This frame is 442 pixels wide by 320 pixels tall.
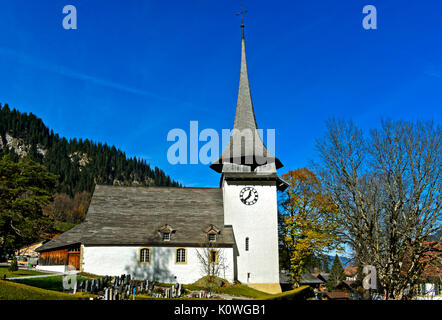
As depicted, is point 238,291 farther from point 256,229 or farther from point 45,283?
point 45,283

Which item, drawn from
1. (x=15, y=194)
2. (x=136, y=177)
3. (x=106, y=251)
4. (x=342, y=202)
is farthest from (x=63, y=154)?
(x=342, y=202)

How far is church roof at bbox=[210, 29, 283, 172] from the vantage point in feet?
125

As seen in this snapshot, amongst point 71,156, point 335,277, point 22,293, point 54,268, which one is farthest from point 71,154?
point 22,293

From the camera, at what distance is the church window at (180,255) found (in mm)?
34381

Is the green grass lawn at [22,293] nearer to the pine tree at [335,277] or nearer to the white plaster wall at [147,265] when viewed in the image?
the white plaster wall at [147,265]

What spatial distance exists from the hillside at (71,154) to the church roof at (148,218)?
133478 millimetres

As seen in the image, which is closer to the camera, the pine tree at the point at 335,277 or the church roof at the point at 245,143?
the church roof at the point at 245,143

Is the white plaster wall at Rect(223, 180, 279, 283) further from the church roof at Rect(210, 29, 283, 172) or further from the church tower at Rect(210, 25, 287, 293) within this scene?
the church roof at Rect(210, 29, 283, 172)

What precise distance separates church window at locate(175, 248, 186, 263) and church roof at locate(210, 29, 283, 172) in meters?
10.2

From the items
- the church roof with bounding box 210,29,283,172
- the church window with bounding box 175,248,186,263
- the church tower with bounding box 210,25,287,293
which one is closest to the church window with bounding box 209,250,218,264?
the church tower with bounding box 210,25,287,293

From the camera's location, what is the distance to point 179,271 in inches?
Result: 1335

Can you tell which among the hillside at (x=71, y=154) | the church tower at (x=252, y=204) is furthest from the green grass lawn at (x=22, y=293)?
the hillside at (x=71, y=154)

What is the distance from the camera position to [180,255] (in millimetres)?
34594

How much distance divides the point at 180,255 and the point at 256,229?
8.28 m
